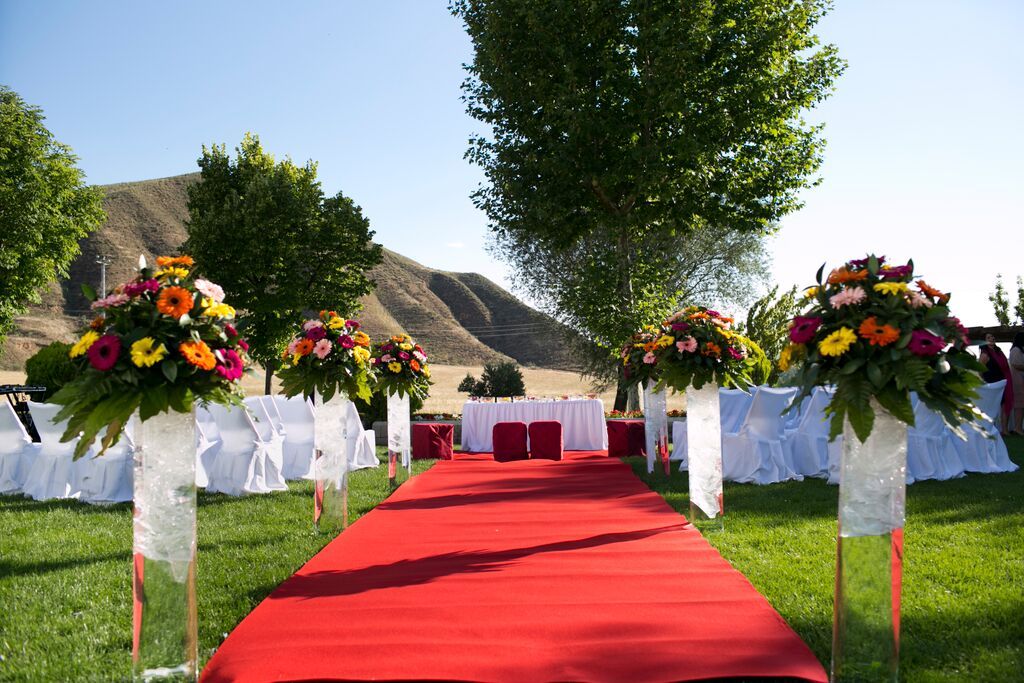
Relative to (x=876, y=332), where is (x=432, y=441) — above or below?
below

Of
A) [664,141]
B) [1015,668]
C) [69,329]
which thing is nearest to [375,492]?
[1015,668]

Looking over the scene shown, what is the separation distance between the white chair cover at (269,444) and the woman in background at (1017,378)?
12882 millimetres

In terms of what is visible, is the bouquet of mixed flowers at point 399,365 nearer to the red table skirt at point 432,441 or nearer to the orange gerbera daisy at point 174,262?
the red table skirt at point 432,441

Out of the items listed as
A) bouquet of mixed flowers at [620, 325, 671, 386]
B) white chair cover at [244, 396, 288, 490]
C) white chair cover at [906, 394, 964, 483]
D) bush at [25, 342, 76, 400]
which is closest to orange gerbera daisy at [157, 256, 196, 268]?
white chair cover at [244, 396, 288, 490]

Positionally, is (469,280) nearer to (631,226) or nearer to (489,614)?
(631,226)

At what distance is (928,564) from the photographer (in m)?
5.37

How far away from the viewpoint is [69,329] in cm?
7812

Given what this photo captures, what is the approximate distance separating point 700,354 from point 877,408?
11.9 feet

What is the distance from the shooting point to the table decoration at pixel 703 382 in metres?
7.00

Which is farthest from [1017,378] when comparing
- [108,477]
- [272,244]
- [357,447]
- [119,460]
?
[272,244]

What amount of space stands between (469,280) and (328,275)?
83.1 meters

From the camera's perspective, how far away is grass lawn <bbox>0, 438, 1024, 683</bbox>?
3.90 metres

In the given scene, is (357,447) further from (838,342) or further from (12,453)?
(838,342)

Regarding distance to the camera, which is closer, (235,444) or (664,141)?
(235,444)
